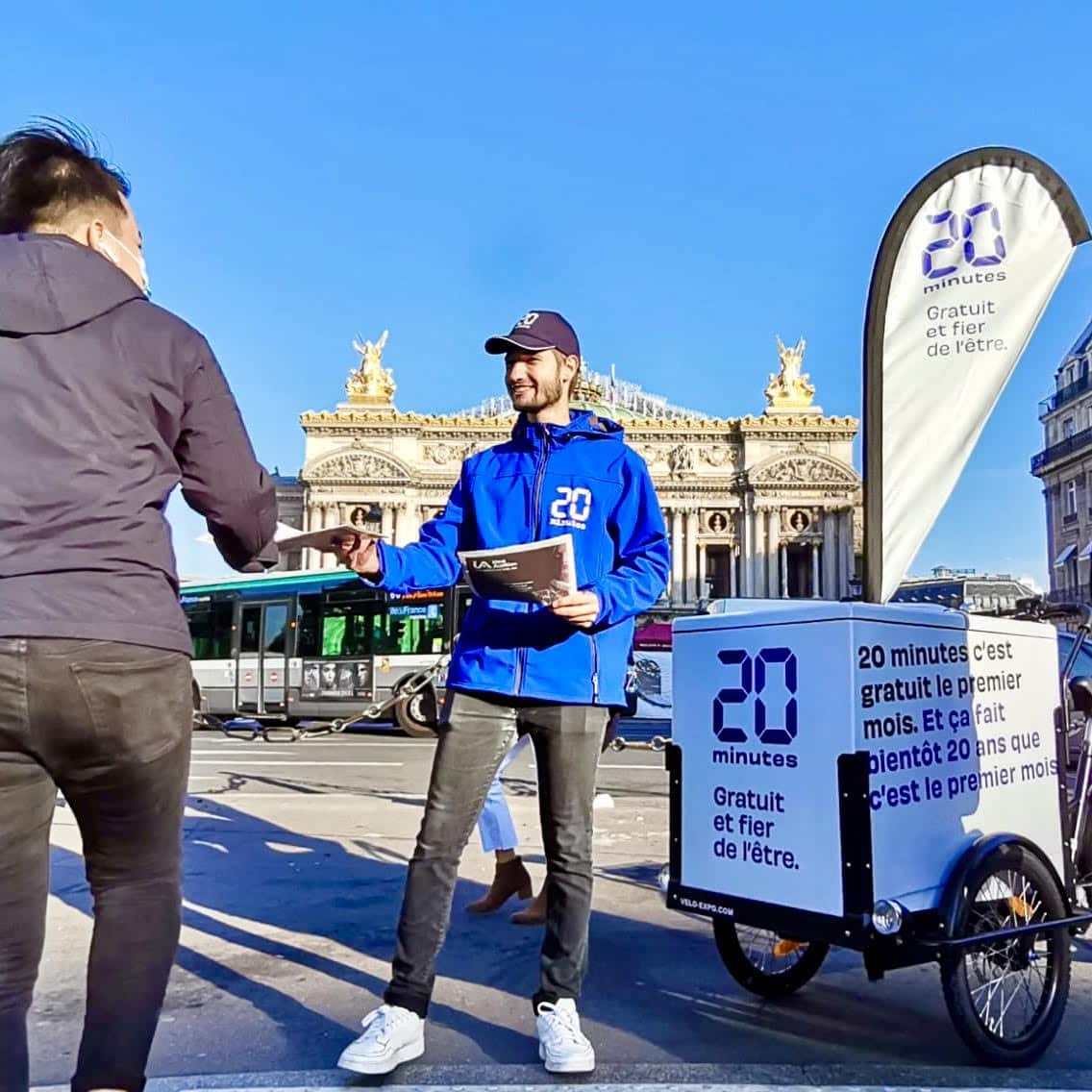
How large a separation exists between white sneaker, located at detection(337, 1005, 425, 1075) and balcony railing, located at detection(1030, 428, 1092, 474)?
67.2m

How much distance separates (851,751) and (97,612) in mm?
1961

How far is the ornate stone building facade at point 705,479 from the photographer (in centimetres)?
7150

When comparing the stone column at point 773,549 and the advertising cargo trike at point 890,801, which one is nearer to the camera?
the advertising cargo trike at point 890,801

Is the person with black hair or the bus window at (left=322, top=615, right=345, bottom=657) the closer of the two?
the person with black hair

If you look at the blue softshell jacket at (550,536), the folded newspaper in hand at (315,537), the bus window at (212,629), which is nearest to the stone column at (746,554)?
the bus window at (212,629)

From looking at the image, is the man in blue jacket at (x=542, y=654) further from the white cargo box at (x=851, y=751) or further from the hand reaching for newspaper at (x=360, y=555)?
the white cargo box at (x=851, y=751)

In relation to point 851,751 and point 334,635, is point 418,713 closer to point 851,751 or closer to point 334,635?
point 334,635

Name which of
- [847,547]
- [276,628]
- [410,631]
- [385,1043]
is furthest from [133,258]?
[847,547]

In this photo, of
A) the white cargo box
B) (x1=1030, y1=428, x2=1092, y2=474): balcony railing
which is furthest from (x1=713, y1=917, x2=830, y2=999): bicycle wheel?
(x1=1030, y1=428, x2=1092, y2=474): balcony railing

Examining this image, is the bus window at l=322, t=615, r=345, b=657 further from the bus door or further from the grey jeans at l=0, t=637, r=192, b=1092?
the grey jeans at l=0, t=637, r=192, b=1092

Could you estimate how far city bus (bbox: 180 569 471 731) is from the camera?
19.6 m

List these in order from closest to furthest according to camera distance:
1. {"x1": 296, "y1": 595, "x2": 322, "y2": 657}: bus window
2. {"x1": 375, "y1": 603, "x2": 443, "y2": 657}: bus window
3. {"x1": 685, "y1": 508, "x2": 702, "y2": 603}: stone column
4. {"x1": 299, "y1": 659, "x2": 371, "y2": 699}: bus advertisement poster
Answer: {"x1": 375, "y1": 603, "x2": 443, "y2": 657}: bus window
{"x1": 299, "y1": 659, "x2": 371, "y2": 699}: bus advertisement poster
{"x1": 296, "y1": 595, "x2": 322, "y2": 657}: bus window
{"x1": 685, "y1": 508, "x2": 702, "y2": 603}: stone column

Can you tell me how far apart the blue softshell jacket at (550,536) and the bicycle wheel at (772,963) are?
41.2 inches

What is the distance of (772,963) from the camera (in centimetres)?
351
